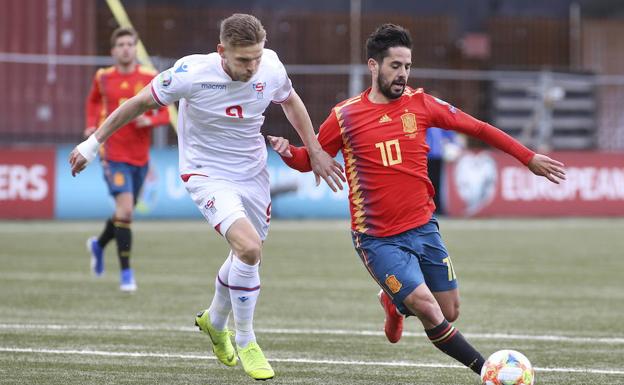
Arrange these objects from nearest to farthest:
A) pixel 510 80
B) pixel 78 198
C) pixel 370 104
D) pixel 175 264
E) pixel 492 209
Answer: pixel 370 104
pixel 175 264
pixel 78 198
pixel 492 209
pixel 510 80

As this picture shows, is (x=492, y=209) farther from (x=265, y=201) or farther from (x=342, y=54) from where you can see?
(x=265, y=201)

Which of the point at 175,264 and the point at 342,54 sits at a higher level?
the point at 342,54

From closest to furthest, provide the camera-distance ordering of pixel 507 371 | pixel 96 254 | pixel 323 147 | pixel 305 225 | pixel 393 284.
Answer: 1. pixel 507 371
2. pixel 393 284
3. pixel 323 147
4. pixel 96 254
5. pixel 305 225

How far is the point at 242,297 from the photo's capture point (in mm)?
7633

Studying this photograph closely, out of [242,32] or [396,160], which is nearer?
[242,32]

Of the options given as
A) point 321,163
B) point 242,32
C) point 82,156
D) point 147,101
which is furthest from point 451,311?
point 82,156

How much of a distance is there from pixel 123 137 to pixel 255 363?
5.53 meters

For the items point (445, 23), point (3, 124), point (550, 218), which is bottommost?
point (550, 218)

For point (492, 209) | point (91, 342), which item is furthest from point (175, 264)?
point (492, 209)

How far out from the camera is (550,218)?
24125mm

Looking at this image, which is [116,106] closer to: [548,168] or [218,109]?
[218,109]

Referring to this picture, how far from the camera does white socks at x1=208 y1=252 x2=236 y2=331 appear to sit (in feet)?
26.0

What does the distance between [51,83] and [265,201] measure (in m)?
17.5

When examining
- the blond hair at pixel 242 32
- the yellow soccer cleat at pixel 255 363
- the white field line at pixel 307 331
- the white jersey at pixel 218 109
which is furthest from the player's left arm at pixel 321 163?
the white field line at pixel 307 331
